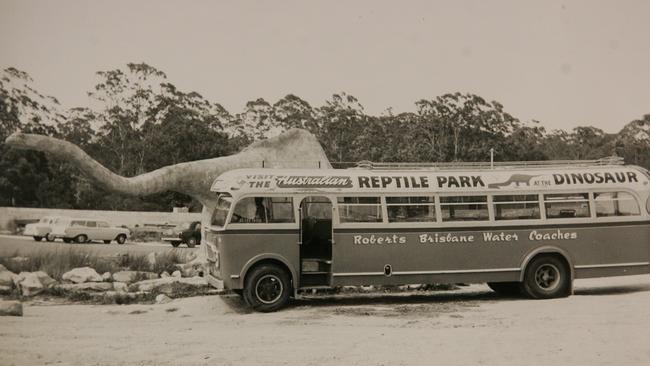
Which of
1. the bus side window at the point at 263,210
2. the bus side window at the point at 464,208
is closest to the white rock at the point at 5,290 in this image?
the bus side window at the point at 263,210

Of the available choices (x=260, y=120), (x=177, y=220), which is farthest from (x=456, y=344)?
(x=260, y=120)

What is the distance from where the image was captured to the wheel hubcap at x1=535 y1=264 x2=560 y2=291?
1370 cm

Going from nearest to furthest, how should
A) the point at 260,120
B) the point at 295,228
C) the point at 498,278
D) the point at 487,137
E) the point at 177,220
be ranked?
1. the point at 295,228
2. the point at 498,278
3. the point at 177,220
4. the point at 487,137
5. the point at 260,120

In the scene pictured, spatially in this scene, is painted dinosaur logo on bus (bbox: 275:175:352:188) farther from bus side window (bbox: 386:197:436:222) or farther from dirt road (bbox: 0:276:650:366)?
dirt road (bbox: 0:276:650:366)

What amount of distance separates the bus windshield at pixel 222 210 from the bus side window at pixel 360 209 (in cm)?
201

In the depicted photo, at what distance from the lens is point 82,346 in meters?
8.98

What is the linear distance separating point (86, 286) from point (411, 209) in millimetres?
6902

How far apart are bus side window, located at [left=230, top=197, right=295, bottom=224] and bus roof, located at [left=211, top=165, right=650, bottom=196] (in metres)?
0.17

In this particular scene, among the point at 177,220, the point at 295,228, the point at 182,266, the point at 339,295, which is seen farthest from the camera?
the point at 177,220

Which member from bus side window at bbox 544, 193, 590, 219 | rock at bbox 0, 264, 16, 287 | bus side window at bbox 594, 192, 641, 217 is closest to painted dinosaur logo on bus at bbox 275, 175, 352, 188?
bus side window at bbox 544, 193, 590, 219

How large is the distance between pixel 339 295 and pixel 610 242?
5396 mm

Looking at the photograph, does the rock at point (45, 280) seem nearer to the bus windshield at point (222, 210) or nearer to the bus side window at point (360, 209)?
the bus windshield at point (222, 210)

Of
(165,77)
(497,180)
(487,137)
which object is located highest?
(165,77)

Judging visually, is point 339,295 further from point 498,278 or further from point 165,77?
point 165,77
